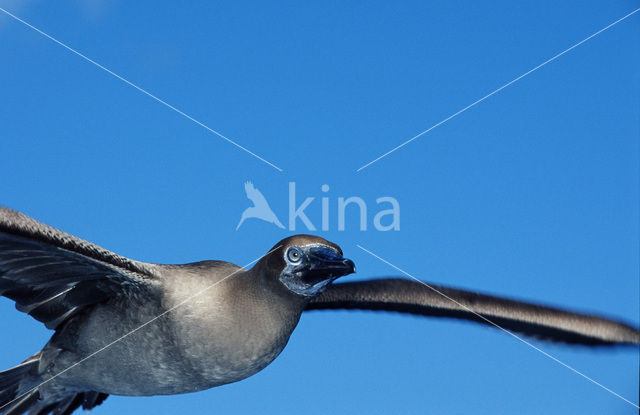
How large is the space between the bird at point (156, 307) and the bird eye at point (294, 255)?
10 mm

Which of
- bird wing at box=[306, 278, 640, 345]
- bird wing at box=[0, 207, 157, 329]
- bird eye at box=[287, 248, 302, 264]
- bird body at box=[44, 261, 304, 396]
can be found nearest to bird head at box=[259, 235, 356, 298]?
bird eye at box=[287, 248, 302, 264]

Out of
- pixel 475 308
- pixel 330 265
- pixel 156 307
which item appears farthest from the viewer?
pixel 475 308

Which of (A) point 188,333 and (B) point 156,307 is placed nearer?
(A) point 188,333

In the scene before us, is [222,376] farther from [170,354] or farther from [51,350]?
[51,350]

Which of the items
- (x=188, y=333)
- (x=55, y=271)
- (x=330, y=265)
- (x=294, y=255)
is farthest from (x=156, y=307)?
(x=330, y=265)

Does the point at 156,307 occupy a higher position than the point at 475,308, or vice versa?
the point at 475,308

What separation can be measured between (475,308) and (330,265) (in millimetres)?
3078

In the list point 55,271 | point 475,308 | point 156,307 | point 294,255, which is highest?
point 475,308

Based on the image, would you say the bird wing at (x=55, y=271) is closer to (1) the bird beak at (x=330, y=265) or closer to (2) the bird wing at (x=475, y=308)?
(1) the bird beak at (x=330, y=265)

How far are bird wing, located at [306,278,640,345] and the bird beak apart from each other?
2.53 metres

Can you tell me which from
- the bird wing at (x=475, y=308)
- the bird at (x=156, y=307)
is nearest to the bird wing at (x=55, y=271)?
the bird at (x=156, y=307)

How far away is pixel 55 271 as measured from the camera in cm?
822

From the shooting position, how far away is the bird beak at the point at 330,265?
8094 millimetres

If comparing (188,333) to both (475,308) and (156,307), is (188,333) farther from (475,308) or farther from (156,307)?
(475,308)
